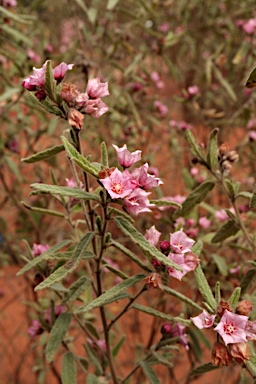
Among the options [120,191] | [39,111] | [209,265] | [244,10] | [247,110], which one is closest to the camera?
[120,191]

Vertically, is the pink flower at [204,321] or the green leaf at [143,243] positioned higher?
the green leaf at [143,243]

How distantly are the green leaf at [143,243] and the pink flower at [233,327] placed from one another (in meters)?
0.12

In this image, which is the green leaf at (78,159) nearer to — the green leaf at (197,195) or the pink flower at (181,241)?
the pink flower at (181,241)

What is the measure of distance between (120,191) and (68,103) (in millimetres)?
198

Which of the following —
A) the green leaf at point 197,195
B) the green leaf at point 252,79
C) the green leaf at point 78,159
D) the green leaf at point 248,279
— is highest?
the green leaf at point 78,159

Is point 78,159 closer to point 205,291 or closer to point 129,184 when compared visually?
point 129,184

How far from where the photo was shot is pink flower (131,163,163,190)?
0.83 meters

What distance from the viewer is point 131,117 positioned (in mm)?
2369

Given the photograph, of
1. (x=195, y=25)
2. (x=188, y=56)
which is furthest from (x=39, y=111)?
(x=188, y=56)

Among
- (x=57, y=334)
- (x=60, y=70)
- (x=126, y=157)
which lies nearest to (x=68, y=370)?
(x=57, y=334)

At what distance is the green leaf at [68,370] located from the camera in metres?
1.08

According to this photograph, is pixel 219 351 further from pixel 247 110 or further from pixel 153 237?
pixel 247 110

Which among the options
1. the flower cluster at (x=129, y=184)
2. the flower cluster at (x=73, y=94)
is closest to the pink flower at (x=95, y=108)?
the flower cluster at (x=73, y=94)

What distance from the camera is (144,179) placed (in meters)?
0.84
